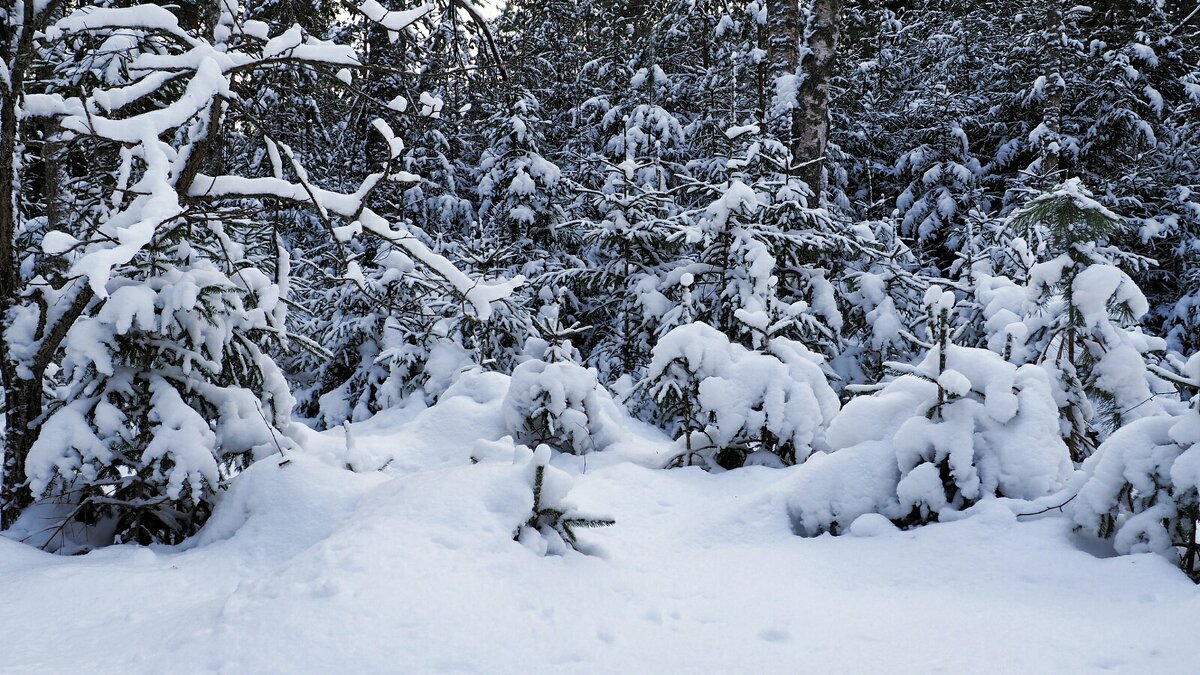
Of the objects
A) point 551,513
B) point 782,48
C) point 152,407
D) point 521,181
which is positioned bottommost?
point 551,513

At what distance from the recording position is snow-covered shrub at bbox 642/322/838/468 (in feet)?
15.0

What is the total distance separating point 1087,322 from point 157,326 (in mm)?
4840

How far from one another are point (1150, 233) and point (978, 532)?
9.73 m

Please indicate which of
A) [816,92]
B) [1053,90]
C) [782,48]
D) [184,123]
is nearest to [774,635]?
[184,123]

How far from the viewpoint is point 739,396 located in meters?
4.59

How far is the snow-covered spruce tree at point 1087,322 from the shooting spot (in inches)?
151

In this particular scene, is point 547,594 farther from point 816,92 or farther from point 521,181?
point 521,181

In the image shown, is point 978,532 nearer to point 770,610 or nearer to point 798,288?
point 770,610

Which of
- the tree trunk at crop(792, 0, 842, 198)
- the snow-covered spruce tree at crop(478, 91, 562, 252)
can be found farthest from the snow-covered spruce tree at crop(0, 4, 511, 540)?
the snow-covered spruce tree at crop(478, 91, 562, 252)

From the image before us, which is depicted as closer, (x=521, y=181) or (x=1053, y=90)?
(x=521, y=181)

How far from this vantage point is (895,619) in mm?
2545

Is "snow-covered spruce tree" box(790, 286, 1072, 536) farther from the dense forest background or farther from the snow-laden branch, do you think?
the snow-laden branch

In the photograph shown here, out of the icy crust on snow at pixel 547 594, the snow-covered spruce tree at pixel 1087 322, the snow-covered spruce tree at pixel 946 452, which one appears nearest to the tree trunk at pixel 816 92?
the snow-covered spruce tree at pixel 1087 322

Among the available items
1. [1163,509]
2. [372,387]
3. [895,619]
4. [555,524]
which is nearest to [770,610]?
[895,619]
